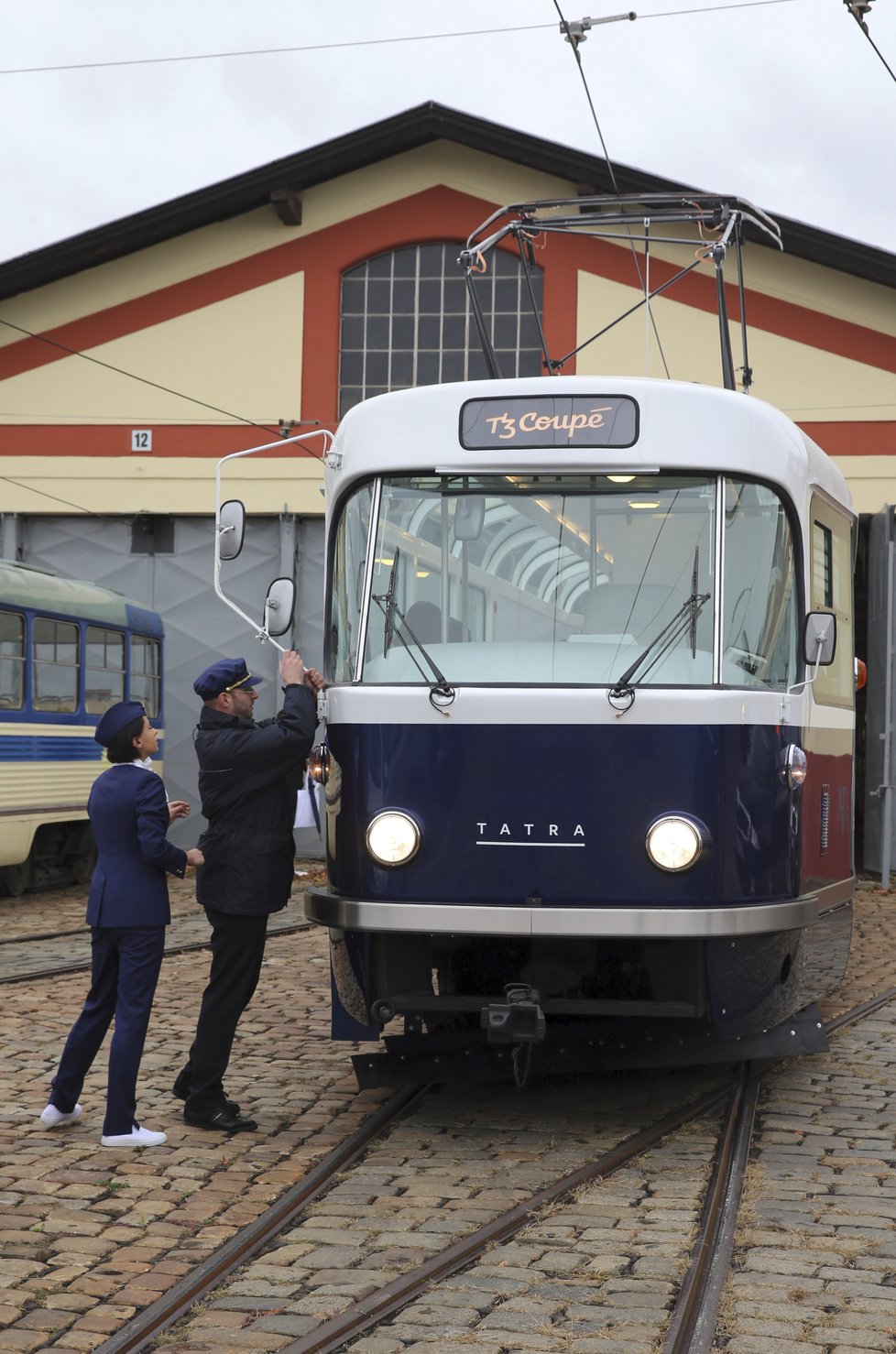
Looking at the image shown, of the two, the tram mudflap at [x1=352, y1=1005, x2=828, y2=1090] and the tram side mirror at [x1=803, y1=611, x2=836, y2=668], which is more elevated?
the tram side mirror at [x1=803, y1=611, x2=836, y2=668]

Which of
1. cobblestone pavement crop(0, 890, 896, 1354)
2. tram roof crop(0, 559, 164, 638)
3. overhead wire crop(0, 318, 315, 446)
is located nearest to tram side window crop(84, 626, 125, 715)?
tram roof crop(0, 559, 164, 638)

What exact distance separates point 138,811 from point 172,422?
49.8 ft

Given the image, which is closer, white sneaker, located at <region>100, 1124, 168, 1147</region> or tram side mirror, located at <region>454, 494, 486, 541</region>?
white sneaker, located at <region>100, 1124, 168, 1147</region>

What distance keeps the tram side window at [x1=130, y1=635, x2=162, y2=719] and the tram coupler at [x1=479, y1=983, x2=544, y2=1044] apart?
12.9 metres

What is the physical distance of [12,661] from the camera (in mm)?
15719

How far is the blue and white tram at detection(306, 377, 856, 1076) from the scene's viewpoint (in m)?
6.33

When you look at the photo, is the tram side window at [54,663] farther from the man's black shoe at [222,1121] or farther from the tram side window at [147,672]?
the man's black shoe at [222,1121]

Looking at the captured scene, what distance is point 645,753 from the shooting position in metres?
6.34

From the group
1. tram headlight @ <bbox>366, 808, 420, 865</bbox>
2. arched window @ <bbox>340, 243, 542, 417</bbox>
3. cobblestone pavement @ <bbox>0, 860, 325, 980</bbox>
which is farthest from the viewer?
arched window @ <bbox>340, 243, 542, 417</bbox>

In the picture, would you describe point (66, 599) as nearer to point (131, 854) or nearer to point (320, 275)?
point (320, 275)

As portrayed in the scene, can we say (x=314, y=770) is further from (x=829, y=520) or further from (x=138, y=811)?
(x=829, y=520)

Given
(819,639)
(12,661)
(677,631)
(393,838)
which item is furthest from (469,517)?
(12,661)

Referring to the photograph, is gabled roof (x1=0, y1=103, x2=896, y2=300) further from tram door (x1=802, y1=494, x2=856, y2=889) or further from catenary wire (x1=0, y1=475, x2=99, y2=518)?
tram door (x1=802, y1=494, x2=856, y2=889)

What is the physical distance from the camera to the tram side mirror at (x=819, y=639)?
22.9 feet
